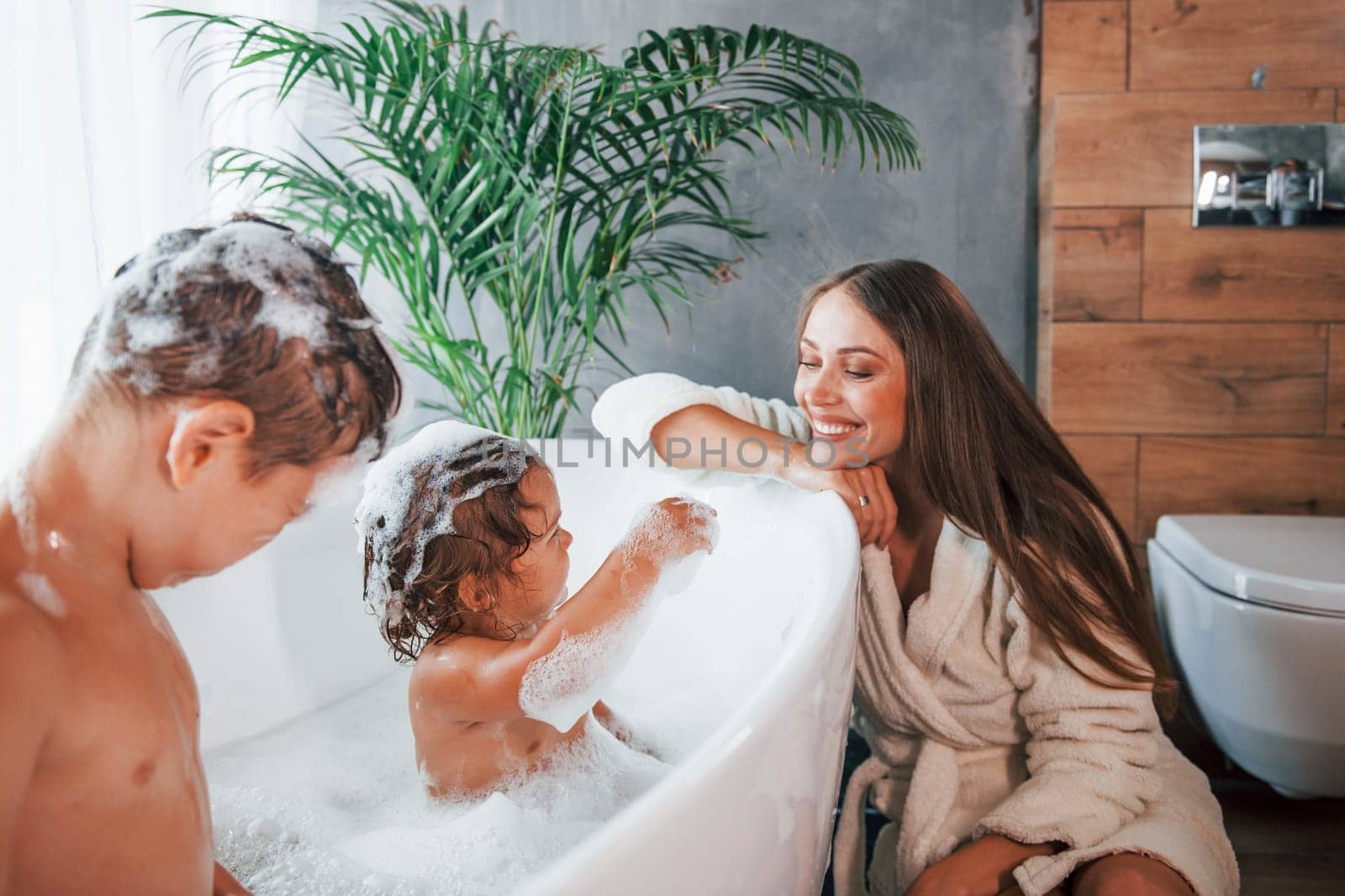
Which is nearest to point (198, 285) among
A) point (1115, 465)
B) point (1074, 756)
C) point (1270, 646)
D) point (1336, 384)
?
point (1074, 756)

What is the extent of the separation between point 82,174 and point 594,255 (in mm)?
792

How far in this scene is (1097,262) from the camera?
1883 mm

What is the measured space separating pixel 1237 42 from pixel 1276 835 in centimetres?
146

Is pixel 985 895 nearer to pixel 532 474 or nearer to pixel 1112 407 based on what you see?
pixel 532 474

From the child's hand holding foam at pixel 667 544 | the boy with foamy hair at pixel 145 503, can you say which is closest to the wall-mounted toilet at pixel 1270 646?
the child's hand holding foam at pixel 667 544

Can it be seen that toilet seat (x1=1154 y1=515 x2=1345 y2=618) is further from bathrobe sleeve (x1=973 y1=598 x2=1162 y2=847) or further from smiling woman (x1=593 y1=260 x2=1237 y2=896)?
bathrobe sleeve (x1=973 y1=598 x2=1162 y2=847)

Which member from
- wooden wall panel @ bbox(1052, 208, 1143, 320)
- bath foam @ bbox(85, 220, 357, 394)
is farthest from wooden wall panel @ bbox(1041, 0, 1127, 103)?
bath foam @ bbox(85, 220, 357, 394)

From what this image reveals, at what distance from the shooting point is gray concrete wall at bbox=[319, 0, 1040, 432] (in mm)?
1963

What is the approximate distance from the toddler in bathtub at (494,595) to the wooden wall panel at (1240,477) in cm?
130

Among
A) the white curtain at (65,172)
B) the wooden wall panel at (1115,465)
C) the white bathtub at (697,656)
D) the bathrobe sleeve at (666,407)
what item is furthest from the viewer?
the wooden wall panel at (1115,465)

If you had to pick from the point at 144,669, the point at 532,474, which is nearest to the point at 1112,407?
the point at 532,474

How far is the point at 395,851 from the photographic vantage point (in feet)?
3.24

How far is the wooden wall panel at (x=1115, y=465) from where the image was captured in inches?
75.5

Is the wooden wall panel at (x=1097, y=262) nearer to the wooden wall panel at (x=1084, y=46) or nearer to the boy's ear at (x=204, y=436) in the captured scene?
the wooden wall panel at (x=1084, y=46)
